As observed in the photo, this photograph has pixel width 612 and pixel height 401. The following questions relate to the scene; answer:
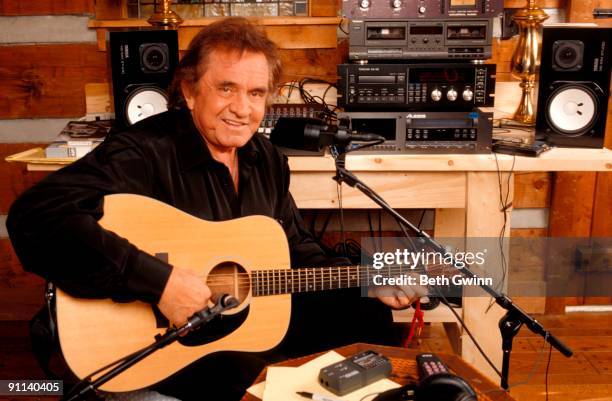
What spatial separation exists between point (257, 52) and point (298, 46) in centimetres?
97

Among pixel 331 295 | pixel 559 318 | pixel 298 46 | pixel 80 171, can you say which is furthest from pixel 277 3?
pixel 559 318

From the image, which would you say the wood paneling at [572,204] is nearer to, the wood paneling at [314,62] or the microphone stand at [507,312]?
the wood paneling at [314,62]

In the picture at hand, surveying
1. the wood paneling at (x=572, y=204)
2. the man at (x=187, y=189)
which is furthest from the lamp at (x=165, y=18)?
the wood paneling at (x=572, y=204)

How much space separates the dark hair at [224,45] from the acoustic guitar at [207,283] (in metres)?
0.39

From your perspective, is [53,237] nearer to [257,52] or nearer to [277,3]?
[257,52]

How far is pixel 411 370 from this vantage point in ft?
4.79

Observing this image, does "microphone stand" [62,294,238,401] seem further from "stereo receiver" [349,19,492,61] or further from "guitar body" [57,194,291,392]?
"stereo receiver" [349,19,492,61]

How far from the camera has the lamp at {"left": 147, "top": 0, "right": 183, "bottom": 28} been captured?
250 cm

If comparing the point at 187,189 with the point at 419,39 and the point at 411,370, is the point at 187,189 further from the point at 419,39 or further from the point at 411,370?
the point at 419,39

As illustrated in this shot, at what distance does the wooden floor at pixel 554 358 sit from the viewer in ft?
7.86

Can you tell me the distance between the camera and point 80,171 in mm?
1657

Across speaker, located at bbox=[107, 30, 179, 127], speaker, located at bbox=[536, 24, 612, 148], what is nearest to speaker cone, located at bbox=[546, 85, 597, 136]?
speaker, located at bbox=[536, 24, 612, 148]

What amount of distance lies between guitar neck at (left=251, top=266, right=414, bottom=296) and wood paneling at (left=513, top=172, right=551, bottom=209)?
54.0 inches
